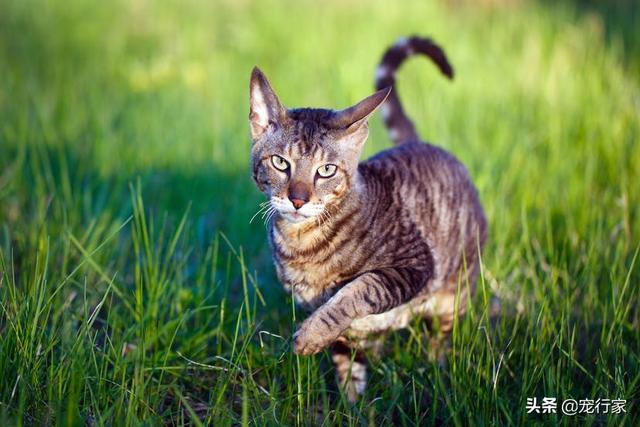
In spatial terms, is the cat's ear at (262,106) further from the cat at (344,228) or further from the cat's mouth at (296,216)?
the cat's mouth at (296,216)

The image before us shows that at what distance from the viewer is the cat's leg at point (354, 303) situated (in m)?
2.38

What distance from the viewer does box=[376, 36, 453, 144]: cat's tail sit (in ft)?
11.0

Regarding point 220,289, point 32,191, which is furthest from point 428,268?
point 32,191

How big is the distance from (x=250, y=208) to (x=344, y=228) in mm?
1517

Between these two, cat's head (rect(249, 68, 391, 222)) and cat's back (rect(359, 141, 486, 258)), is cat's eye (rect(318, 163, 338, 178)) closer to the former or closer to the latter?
cat's head (rect(249, 68, 391, 222))

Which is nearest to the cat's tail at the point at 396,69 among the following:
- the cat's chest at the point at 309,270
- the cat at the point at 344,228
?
the cat at the point at 344,228

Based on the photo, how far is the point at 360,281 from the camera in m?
2.52

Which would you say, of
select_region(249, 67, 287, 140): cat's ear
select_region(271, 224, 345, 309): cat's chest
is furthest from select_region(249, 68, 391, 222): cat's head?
select_region(271, 224, 345, 309): cat's chest

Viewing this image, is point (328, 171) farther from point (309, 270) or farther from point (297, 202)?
point (309, 270)

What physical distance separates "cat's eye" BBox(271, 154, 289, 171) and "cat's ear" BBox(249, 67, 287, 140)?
159 millimetres

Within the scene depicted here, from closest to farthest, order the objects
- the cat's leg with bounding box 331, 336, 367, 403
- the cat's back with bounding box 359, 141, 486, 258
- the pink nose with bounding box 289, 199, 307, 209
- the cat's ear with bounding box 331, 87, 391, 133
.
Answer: the pink nose with bounding box 289, 199, 307, 209, the cat's ear with bounding box 331, 87, 391, 133, the cat's leg with bounding box 331, 336, 367, 403, the cat's back with bounding box 359, 141, 486, 258

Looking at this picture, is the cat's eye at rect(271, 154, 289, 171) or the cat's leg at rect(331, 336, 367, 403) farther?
the cat's leg at rect(331, 336, 367, 403)

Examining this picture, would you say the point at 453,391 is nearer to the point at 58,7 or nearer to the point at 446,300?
the point at 446,300

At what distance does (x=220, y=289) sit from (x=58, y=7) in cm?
568
